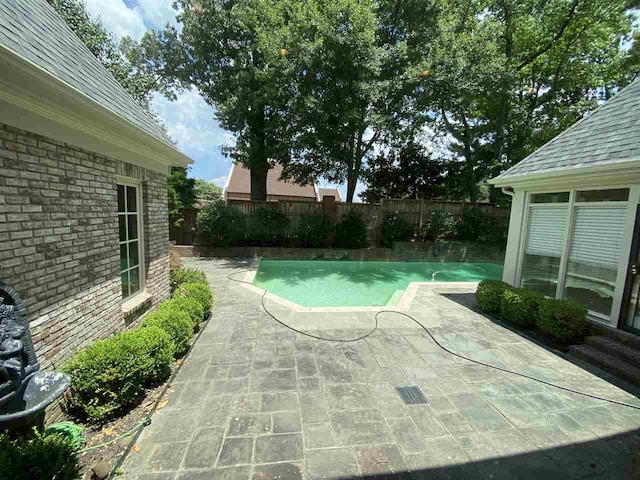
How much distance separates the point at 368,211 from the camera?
12438 mm

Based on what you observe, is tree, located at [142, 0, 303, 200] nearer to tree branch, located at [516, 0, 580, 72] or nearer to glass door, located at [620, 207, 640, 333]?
glass door, located at [620, 207, 640, 333]

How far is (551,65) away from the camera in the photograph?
45.3ft

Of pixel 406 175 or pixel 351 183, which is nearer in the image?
pixel 351 183

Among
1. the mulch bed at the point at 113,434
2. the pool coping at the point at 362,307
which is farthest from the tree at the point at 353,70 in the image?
the mulch bed at the point at 113,434

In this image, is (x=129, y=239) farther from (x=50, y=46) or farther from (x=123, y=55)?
(x=123, y=55)

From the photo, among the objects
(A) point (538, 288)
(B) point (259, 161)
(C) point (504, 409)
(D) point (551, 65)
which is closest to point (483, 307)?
(A) point (538, 288)

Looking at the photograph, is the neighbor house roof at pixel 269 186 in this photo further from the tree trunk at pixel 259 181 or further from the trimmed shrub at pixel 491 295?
the trimmed shrub at pixel 491 295

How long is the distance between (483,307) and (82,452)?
624 cm

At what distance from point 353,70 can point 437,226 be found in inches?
288

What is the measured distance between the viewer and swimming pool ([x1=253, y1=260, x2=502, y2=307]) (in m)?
8.09

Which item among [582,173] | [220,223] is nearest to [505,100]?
[582,173]

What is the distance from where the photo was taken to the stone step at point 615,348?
363 cm

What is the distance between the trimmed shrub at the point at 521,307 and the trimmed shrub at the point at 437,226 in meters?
7.69

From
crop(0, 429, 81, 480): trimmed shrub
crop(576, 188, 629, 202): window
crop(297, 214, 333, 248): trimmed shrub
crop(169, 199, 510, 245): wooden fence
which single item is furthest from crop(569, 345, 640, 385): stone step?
crop(169, 199, 510, 245): wooden fence
